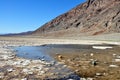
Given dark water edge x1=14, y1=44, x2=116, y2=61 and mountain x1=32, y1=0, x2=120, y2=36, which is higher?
mountain x1=32, y1=0, x2=120, y2=36

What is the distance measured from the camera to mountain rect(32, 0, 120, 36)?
9856 cm

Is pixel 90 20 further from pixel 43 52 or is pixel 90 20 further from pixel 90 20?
pixel 43 52

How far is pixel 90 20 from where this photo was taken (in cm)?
11525

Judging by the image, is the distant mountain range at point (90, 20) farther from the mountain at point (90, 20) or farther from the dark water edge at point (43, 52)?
the dark water edge at point (43, 52)

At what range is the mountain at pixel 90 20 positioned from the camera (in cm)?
9856

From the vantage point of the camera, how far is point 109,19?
10088 centimetres

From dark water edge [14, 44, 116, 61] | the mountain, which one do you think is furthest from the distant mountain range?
dark water edge [14, 44, 116, 61]

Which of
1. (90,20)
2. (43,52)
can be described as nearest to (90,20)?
(90,20)

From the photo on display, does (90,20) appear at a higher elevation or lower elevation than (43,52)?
higher

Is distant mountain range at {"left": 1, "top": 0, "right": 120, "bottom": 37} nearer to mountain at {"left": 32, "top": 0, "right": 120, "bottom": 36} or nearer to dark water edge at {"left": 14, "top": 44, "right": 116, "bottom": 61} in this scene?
mountain at {"left": 32, "top": 0, "right": 120, "bottom": 36}

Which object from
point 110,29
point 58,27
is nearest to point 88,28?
point 110,29

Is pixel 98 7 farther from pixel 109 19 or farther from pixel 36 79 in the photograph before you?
pixel 36 79

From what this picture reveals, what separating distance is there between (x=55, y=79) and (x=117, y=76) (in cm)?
280

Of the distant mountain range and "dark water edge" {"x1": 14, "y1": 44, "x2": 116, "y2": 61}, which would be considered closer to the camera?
"dark water edge" {"x1": 14, "y1": 44, "x2": 116, "y2": 61}
